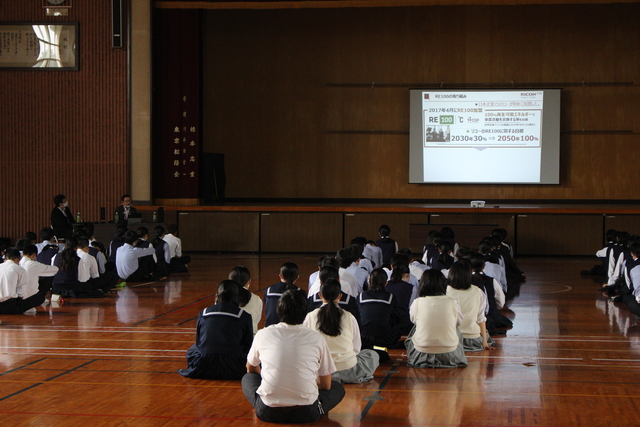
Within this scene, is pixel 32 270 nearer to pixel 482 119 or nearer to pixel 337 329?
pixel 337 329

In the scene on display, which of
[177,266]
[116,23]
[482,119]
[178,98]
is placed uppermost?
[116,23]

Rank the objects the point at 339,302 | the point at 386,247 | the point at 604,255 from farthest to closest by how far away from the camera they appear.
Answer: the point at 386,247 < the point at 604,255 < the point at 339,302

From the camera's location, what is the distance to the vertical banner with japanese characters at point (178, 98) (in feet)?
50.8

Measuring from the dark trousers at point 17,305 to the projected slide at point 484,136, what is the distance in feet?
33.2

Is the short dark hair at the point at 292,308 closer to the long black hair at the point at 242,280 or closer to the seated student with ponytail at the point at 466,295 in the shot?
the long black hair at the point at 242,280

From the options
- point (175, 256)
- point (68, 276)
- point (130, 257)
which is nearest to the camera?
point (68, 276)

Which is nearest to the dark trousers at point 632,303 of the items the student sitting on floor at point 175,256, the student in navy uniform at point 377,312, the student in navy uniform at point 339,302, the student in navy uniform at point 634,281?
the student in navy uniform at point 634,281

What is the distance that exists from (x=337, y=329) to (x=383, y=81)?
12.9 m

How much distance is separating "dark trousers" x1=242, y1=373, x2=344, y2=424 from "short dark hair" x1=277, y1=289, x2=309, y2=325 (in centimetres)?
45

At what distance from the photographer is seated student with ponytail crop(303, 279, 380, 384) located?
4.77 m

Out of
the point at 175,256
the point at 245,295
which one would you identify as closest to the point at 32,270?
the point at 245,295

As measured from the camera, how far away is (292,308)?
4164 mm

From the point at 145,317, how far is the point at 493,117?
1058 centimetres

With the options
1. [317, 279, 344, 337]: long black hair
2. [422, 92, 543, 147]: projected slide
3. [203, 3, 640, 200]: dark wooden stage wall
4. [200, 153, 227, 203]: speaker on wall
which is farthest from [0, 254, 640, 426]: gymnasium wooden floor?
[203, 3, 640, 200]: dark wooden stage wall
